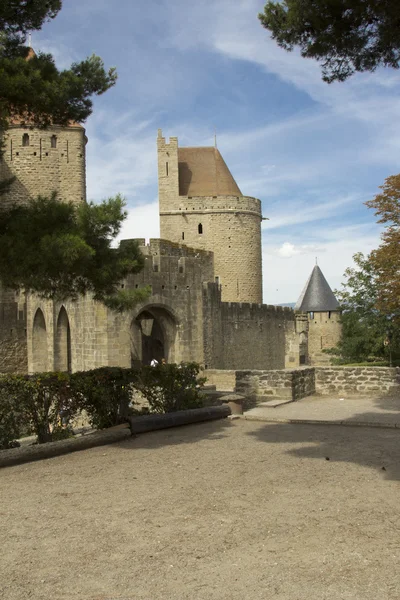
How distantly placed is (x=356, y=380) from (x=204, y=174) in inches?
919

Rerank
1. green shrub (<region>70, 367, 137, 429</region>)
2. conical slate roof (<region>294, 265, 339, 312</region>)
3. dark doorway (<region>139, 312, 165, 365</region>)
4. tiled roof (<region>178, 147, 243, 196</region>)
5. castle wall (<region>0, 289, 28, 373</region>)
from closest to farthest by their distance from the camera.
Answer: green shrub (<region>70, 367, 137, 429</region>)
dark doorway (<region>139, 312, 165, 365</region>)
castle wall (<region>0, 289, 28, 373</region>)
tiled roof (<region>178, 147, 243, 196</region>)
conical slate roof (<region>294, 265, 339, 312</region>)

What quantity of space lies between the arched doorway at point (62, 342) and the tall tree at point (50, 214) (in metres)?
9.27

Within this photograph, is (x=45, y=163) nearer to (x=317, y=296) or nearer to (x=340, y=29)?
(x=317, y=296)

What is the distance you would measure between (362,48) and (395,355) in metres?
20.8

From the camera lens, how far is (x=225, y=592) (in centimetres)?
327

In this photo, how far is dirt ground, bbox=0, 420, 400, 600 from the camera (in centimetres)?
336

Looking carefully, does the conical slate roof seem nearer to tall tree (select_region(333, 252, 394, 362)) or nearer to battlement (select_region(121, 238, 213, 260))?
tall tree (select_region(333, 252, 394, 362))

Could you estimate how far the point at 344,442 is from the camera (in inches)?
284

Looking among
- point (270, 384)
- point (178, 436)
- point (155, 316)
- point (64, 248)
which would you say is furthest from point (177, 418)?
point (155, 316)

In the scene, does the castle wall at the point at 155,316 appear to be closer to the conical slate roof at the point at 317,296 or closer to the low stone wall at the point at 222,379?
the low stone wall at the point at 222,379

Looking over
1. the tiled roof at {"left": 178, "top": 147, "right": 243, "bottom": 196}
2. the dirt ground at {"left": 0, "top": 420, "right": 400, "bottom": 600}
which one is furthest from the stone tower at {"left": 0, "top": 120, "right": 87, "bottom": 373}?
the dirt ground at {"left": 0, "top": 420, "right": 400, "bottom": 600}

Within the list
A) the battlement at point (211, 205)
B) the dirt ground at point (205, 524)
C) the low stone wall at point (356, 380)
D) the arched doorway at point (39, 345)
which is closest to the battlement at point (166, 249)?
the low stone wall at point (356, 380)

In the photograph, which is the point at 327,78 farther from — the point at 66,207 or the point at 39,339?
the point at 39,339

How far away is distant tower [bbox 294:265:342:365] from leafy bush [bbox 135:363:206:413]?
23.7 m
